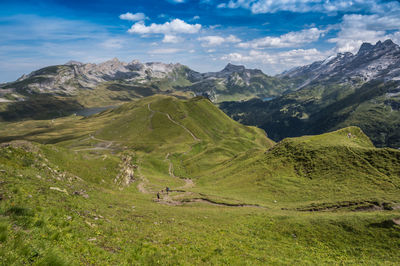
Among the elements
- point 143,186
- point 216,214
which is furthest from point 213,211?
point 143,186

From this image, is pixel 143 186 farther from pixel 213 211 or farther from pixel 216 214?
pixel 216 214

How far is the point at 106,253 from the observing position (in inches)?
550

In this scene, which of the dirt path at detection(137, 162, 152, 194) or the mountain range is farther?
the dirt path at detection(137, 162, 152, 194)

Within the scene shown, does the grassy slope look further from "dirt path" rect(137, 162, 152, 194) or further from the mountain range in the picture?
"dirt path" rect(137, 162, 152, 194)

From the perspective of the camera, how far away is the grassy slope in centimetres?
1373

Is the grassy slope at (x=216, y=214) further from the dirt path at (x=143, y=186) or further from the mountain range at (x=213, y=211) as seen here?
the dirt path at (x=143, y=186)

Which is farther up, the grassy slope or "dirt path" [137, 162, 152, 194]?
the grassy slope

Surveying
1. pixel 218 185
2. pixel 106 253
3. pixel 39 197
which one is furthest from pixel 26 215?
pixel 218 185

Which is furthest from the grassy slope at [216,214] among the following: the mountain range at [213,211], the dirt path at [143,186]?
the dirt path at [143,186]

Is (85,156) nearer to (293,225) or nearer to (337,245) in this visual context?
(293,225)

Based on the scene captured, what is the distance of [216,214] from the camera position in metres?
38.6

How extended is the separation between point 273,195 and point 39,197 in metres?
50.3

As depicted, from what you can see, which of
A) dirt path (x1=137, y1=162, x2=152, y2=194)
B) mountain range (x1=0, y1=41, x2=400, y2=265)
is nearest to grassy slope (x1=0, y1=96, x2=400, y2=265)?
mountain range (x1=0, y1=41, x2=400, y2=265)

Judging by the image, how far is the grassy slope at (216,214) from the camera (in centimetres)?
1373
